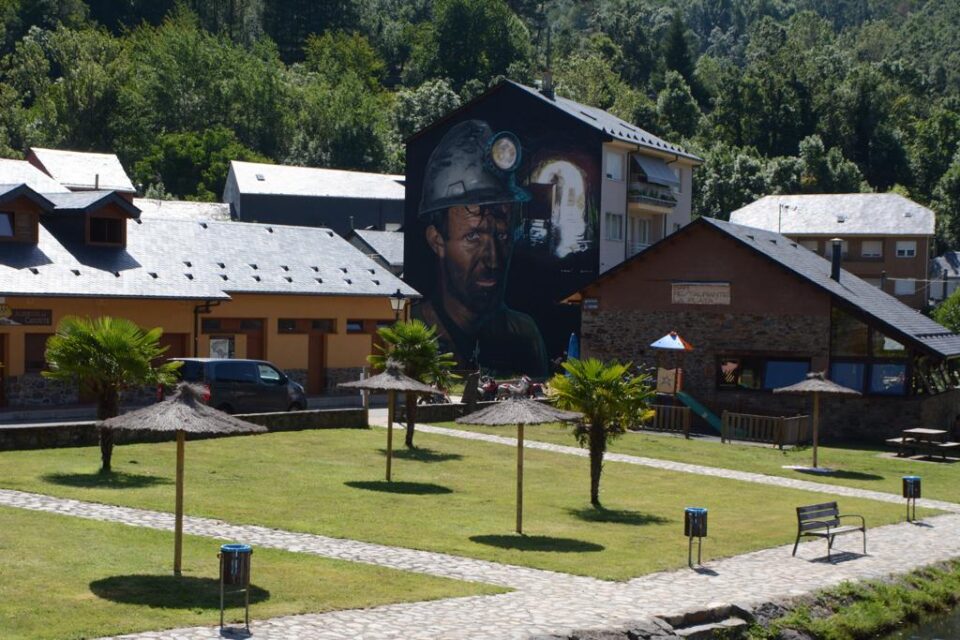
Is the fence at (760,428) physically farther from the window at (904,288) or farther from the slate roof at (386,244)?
the window at (904,288)

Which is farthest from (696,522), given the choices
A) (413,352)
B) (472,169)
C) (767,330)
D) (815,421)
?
(472,169)

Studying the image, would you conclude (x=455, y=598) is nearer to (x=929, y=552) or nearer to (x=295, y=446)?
(x=929, y=552)

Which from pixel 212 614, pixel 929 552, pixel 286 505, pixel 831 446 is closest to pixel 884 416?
pixel 831 446

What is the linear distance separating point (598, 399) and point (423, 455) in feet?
25.8

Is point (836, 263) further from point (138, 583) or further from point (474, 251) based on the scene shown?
point (138, 583)

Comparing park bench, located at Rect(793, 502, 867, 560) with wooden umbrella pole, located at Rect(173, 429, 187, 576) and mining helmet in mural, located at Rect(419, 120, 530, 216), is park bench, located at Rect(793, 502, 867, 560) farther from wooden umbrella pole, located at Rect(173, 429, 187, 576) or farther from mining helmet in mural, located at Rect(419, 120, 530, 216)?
mining helmet in mural, located at Rect(419, 120, 530, 216)

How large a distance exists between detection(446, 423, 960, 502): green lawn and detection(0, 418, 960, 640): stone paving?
20.5ft

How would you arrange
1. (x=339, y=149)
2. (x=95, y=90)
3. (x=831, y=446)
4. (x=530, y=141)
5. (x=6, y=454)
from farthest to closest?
1. (x=339, y=149)
2. (x=95, y=90)
3. (x=530, y=141)
4. (x=831, y=446)
5. (x=6, y=454)

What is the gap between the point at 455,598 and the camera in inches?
685

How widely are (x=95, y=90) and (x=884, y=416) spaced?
7703 centimetres

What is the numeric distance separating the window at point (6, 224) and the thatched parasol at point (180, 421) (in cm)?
2405

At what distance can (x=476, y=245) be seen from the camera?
63312 mm

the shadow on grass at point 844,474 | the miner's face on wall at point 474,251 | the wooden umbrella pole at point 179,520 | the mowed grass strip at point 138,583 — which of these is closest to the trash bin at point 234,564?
the mowed grass strip at point 138,583

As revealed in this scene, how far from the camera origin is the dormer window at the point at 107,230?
144 ft
